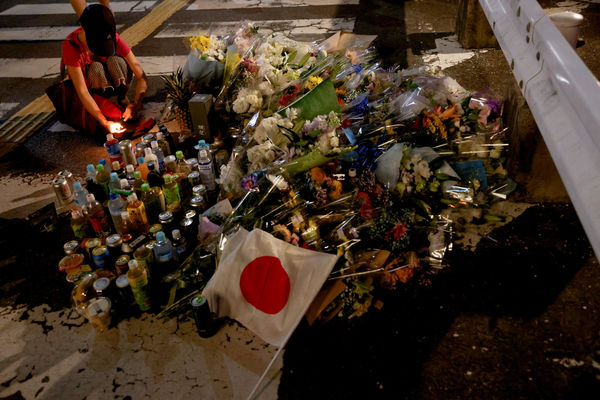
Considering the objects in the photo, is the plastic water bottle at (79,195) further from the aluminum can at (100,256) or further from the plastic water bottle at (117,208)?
the aluminum can at (100,256)

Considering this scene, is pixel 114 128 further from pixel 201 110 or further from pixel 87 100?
pixel 201 110

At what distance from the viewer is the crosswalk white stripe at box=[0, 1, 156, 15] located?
30.8ft

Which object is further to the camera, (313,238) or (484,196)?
(484,196)

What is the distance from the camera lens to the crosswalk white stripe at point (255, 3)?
28.9 ft

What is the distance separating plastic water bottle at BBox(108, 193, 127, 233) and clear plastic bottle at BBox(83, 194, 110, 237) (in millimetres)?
112

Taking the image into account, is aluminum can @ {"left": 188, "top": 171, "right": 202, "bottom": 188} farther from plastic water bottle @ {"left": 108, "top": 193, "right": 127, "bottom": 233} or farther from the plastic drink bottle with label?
the plastic drink bottle with label

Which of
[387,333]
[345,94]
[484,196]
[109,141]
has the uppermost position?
[345,94]

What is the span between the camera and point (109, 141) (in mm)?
4363

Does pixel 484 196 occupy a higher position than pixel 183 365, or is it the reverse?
pixel 484 196

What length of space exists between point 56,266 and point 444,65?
5.32 meters

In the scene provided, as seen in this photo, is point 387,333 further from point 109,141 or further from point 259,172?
point 109,141

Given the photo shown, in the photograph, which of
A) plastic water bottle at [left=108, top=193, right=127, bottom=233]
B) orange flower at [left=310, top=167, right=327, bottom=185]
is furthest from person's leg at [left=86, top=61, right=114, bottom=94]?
orange flower at [left=310, top=167, right=327, bottom=185]

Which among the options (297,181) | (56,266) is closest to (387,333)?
(297,181)

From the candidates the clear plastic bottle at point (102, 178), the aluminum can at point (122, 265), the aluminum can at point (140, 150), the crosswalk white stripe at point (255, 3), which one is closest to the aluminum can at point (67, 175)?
the clear plastic bottle at point (102, 178)
